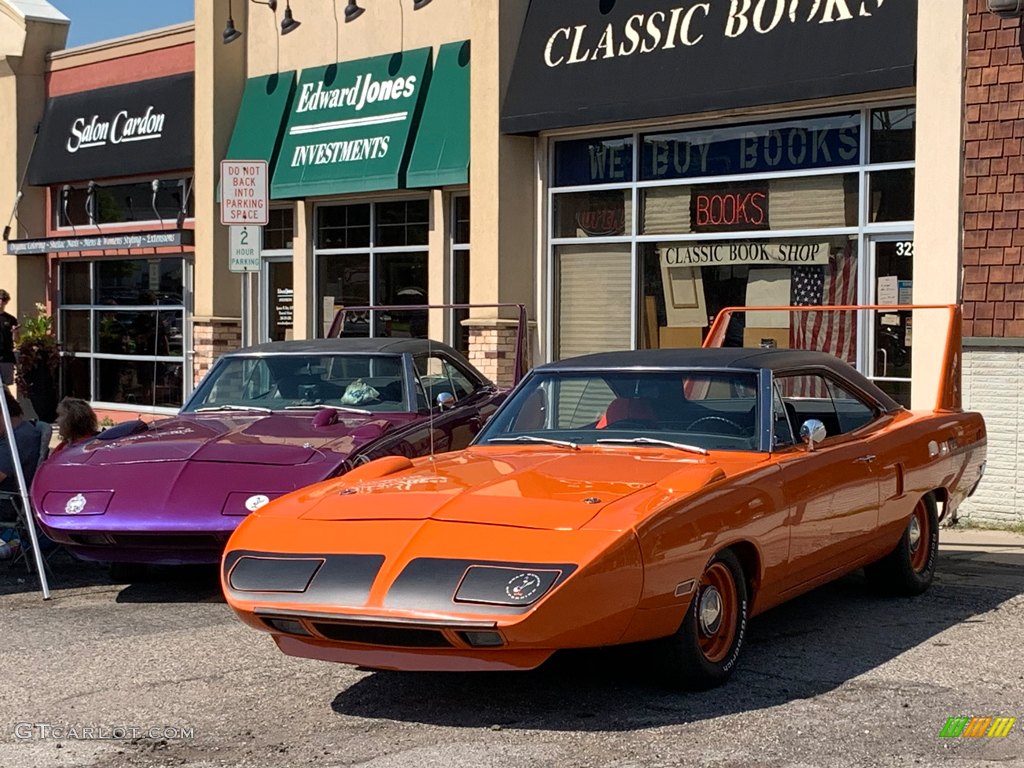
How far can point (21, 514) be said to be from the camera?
8.85m

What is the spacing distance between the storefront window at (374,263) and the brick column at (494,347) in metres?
1.61

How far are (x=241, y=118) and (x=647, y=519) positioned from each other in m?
13.5

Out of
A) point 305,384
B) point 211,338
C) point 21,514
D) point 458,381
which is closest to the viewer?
point 21,514

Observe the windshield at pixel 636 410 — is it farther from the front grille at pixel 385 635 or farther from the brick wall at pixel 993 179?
the brick wall at pixel 993 179

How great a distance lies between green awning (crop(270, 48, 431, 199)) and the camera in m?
15.7

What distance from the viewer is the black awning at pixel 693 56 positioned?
38.1 feet

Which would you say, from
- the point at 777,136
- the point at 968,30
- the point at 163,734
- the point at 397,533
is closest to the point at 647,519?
the point at 397,533

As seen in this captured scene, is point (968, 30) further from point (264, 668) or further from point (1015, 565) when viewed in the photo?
point (264, 668)

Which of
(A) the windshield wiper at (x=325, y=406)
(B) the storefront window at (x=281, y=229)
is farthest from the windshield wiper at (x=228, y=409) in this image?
(B) the storefront window at (x=281, y=229)

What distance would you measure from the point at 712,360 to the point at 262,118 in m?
11.7

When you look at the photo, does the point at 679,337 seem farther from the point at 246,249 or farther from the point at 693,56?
the point at 246,249

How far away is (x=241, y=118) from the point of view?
700 inches

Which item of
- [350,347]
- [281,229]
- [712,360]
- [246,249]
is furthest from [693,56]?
[281,229]

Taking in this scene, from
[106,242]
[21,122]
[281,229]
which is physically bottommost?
[106,242]
